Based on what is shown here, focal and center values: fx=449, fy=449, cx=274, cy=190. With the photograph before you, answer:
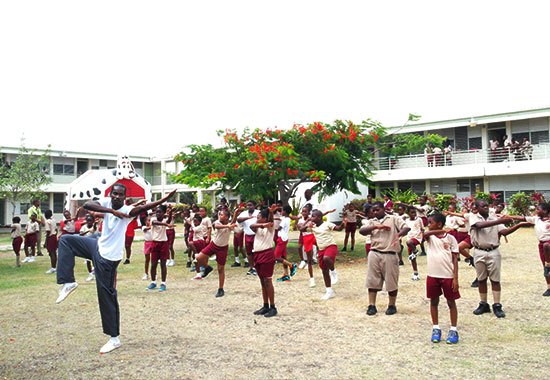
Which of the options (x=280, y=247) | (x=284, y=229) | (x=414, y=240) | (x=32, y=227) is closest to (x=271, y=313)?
(x=280, y=247)

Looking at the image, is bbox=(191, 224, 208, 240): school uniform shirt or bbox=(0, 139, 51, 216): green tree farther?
bbox=(0, 139, 51, 216): green tree

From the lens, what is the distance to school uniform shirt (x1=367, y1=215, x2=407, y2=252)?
7090mm

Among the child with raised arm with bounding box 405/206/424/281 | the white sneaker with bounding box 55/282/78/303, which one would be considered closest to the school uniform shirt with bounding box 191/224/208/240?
the child with raised arm with bounding box 405/206/424/281

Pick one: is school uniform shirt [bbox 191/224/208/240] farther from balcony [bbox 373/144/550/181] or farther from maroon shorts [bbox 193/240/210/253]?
balcony [bbox 373/144/550/181]

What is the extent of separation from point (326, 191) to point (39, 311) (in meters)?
9.06

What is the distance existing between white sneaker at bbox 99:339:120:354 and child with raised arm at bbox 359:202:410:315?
3724mm

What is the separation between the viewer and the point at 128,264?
13.6 m

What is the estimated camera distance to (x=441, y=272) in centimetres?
552

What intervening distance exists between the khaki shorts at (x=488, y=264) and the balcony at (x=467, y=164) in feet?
55.8

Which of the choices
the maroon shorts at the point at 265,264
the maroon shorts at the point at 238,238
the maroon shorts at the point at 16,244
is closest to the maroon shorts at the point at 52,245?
the maroon shorts at the point at 16,244

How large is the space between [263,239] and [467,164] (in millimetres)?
22011

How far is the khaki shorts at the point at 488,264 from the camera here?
664cm

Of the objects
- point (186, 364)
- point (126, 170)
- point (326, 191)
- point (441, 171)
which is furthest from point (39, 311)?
point (441, 171)

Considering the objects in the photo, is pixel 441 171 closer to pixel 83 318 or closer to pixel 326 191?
pixel 326 191
